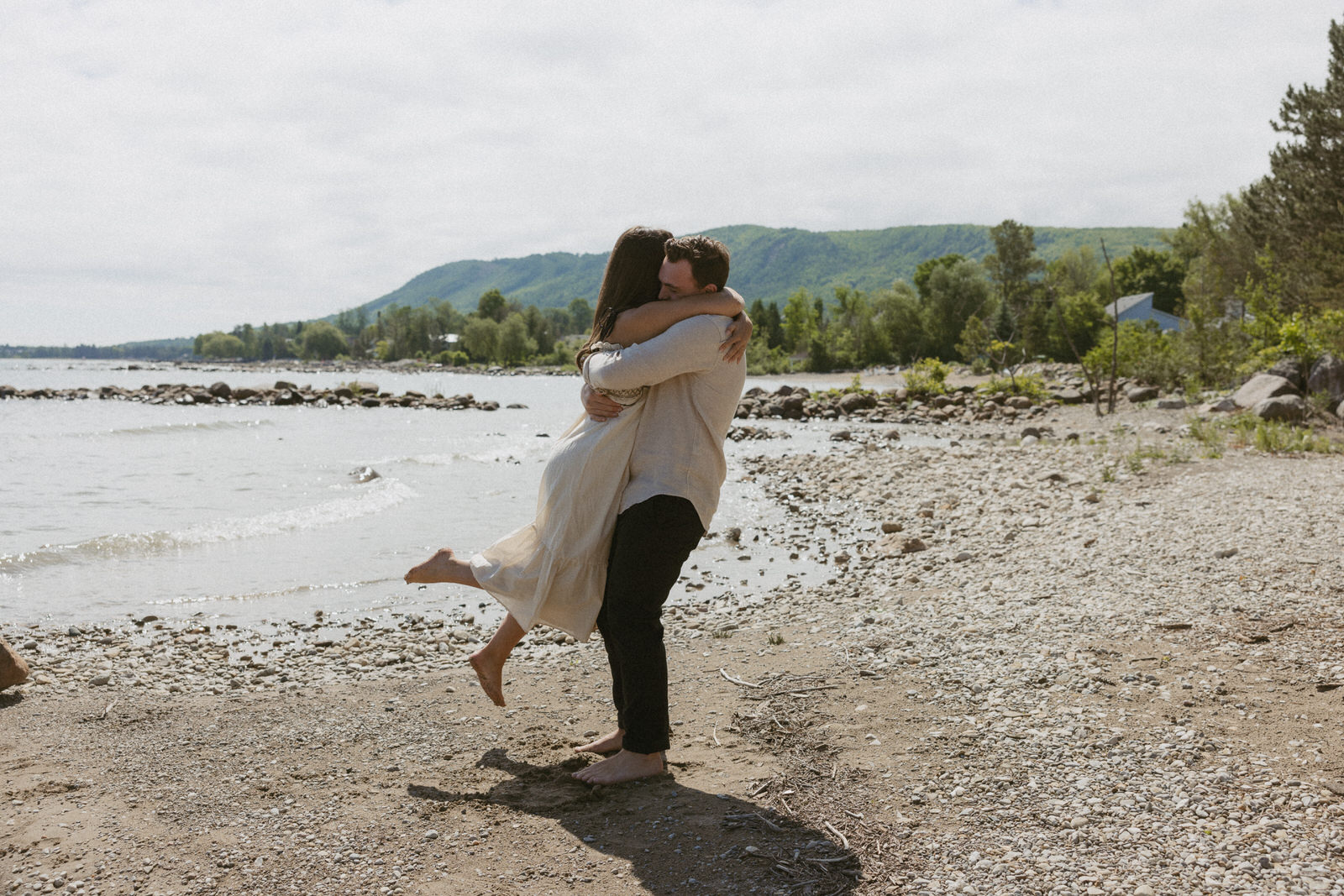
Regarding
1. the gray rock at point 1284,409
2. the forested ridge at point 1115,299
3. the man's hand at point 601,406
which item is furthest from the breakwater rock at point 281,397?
the man's hand at point 601,406

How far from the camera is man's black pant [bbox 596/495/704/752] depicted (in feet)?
11.9

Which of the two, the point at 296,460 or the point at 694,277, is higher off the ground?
the point at 694,277

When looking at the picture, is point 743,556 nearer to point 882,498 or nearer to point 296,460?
point 882,498

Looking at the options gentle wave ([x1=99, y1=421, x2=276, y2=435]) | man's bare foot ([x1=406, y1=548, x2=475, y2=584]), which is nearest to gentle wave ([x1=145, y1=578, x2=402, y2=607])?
man's bare foot ([x1=406, y1=548, x2=475, y2=584])

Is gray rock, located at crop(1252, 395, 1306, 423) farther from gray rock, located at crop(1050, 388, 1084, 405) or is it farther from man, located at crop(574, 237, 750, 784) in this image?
man, located at crop(574, 237, 750, 784)

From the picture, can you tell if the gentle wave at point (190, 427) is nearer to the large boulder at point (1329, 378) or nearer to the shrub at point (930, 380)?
the shrub at point (930, 380)

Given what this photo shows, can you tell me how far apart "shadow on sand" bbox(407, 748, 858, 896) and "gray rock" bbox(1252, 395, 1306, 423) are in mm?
16713

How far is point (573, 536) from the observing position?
12.3 ft

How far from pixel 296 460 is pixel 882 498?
621 inches

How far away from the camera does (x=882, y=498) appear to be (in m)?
13.8

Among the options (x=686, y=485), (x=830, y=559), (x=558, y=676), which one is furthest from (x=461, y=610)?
(x=686, y=485)

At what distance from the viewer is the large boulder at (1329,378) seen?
55.6 feet

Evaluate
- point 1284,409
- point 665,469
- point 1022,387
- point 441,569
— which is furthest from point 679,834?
point 1022,387

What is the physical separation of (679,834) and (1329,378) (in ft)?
62.8
